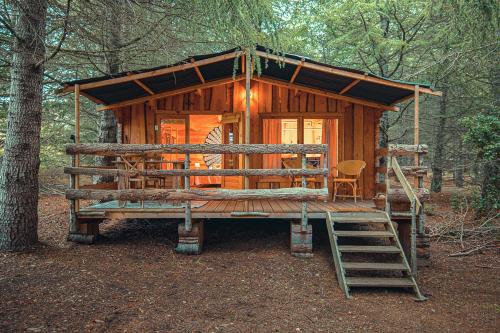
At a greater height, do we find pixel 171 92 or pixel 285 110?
pixel 171 92

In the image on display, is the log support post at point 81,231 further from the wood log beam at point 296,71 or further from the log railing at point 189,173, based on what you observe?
the wood log beam at point 296,71

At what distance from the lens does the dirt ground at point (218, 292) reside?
329cm

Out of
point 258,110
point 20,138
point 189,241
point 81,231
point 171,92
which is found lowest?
point 189,241

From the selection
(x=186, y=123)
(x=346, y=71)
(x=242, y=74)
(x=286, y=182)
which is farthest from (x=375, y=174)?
(x=186, y=123)

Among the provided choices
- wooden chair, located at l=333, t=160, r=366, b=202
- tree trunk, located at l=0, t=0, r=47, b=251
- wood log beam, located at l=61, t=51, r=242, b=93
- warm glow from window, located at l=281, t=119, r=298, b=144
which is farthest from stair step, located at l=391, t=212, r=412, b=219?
tree trunk, located at l=0, t=0, r=47, b=251

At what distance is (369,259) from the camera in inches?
208

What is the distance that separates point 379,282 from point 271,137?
14.5 feet

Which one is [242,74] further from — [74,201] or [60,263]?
[60,263]

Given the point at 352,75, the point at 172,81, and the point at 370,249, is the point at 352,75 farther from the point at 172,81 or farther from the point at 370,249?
the point at 172,81

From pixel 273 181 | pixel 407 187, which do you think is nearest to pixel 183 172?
pixel 273 181

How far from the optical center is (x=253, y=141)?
7.69 m

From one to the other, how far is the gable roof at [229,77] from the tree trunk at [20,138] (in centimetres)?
96

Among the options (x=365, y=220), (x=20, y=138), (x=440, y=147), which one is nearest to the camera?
(x=20, y=138)

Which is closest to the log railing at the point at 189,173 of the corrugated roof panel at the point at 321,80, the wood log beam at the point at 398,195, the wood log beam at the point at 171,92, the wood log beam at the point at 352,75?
the wood log beam at the point at 398,195
